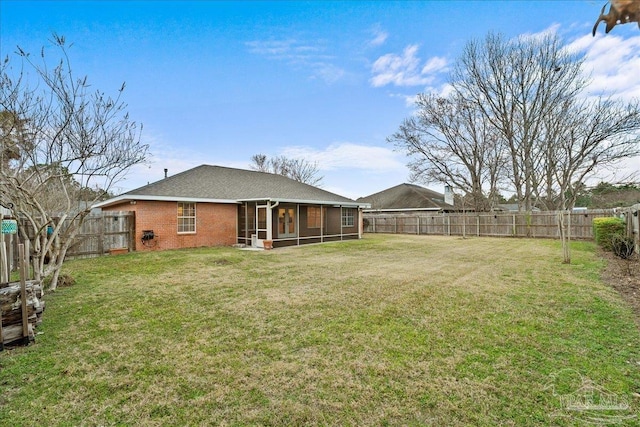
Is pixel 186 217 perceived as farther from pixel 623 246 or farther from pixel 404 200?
pixel 404 200

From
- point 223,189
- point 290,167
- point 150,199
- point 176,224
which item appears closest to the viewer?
point 150,199

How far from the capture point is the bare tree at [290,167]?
36094 millimetres

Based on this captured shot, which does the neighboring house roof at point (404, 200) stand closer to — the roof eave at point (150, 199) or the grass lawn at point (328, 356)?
the roof eave at point (150, 199)

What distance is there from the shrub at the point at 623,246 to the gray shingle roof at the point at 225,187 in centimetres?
1128

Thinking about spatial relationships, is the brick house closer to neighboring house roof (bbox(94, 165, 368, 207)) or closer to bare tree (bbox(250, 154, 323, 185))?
neighboring house roof (bbox(94, 165, 368, 207))

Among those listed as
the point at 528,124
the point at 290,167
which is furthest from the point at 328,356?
the point at 290,167

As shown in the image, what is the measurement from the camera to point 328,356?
3355 millimetres

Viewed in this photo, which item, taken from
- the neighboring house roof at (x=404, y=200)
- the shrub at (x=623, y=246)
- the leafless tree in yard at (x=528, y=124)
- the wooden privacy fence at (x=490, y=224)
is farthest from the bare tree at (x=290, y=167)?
the shrub at (x=623, y=246)

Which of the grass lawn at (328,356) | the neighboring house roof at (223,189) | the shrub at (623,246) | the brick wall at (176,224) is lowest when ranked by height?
the grass lawn at (328,356)

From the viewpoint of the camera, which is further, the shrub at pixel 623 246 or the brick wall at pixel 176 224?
the brick wall at pixel 176 224

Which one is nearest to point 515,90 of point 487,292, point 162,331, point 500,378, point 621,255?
point 621,255

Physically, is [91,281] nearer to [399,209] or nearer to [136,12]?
[136,12]

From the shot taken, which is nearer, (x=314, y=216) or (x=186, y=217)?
(x=186, y=217)

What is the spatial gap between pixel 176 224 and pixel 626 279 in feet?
47.9
